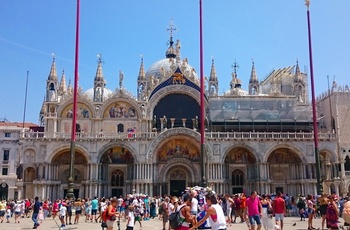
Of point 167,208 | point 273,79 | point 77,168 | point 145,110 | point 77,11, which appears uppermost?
point 273,79

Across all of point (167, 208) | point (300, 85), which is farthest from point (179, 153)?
point (167, 208)

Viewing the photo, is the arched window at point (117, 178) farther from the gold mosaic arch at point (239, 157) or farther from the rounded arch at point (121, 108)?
the gold mosaic arch at point (239, 157)

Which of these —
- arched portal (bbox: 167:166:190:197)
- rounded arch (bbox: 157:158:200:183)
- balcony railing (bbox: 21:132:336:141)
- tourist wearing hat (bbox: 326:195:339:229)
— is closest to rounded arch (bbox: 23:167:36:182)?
balcony railing (bbox: 21:132:336:141)

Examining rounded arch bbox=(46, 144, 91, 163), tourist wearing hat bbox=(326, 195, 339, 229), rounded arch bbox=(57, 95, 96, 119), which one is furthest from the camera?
rounded arch bbox=(57, 95, 96, 119)

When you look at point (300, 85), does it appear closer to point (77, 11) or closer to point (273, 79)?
point (273, 79)

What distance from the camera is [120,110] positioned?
48875 millimetres

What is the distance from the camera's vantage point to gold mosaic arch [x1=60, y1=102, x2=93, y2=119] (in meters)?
48.2

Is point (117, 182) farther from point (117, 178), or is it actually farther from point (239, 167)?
point (239, 167)

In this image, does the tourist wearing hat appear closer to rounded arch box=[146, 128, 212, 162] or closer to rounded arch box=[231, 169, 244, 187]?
rounded arch box=[146, 128, 212, 162]

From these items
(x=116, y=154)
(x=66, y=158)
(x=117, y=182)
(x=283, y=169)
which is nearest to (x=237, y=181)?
(x=283, y=169)

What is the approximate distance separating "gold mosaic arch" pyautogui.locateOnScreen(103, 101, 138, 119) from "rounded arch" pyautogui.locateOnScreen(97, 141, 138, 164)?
4063 mm

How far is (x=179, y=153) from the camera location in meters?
47.2

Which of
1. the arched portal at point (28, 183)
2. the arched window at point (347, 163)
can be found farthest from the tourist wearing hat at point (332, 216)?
the arched portal at point (28, 183)

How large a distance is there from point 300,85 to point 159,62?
2102 centimetres
